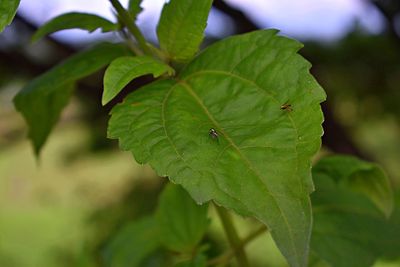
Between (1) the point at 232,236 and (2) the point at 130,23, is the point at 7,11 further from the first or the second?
(1) the point at 232,236

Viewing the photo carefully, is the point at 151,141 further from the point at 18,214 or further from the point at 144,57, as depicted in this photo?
the point at 18,214

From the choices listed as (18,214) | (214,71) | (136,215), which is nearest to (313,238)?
(214,71)

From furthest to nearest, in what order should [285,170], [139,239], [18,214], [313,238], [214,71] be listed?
1. [18,214]
2. [139,239]
3. [313,238]
4. [214,71]
5. [285,170]


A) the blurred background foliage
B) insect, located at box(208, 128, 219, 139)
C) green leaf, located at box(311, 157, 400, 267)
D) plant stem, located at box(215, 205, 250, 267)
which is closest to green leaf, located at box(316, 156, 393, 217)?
green leaf, located at box(311, 157, 400, 267)

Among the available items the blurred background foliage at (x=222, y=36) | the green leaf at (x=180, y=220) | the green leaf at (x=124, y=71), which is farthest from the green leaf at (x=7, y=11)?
the blurred background foliage at (x=222, y=36)

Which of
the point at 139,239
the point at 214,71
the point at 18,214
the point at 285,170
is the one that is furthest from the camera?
the point at 18,214

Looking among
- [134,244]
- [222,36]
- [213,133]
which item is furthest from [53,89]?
[222,36]
